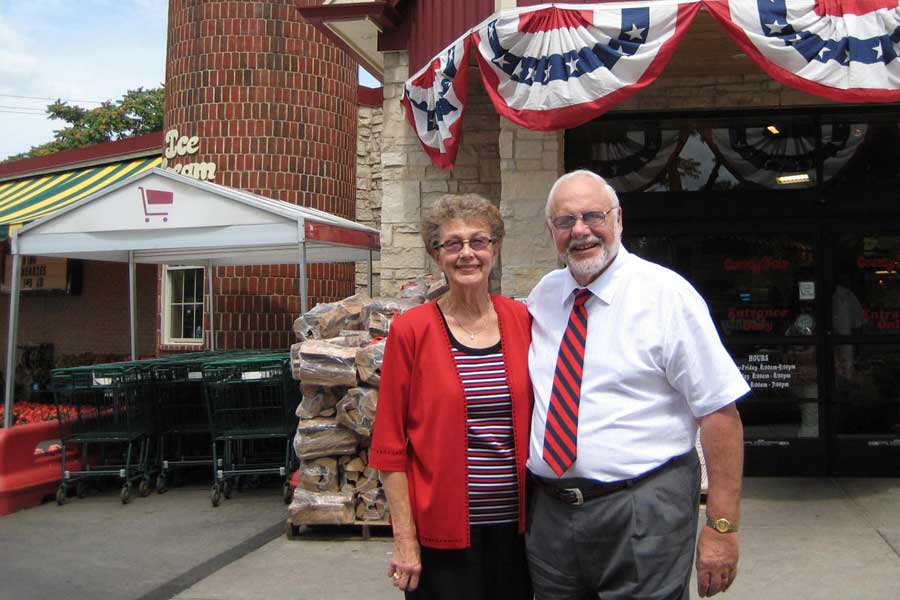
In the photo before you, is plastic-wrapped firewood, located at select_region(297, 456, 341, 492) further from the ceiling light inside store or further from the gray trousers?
the ceiling light inside store

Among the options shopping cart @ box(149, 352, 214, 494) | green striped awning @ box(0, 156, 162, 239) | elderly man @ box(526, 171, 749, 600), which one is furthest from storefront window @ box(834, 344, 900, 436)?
green striped awning @ box(0, 156, 162, 239)

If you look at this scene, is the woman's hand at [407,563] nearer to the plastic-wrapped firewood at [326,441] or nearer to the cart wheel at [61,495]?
the plastic-wrapped firewood at [326,441]

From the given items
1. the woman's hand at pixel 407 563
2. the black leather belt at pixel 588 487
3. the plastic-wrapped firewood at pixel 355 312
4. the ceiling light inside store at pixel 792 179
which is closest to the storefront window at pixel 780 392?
the ceiling light inside store at pixel 792 179

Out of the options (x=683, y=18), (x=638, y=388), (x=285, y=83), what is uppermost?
(x=285, y=83)

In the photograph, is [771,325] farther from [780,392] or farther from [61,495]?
[61,495]

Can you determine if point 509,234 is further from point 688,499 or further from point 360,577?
point 688,499

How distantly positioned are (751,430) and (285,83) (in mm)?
8202

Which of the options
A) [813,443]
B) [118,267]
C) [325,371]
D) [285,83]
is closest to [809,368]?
[813,443]

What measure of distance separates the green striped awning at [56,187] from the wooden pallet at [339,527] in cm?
801

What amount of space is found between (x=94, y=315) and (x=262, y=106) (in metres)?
6.91

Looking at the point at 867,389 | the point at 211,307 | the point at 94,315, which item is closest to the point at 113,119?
the point at 94,315

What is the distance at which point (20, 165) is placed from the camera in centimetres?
1762

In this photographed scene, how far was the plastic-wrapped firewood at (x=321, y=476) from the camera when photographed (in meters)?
6.27

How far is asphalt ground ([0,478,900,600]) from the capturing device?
5.24m
